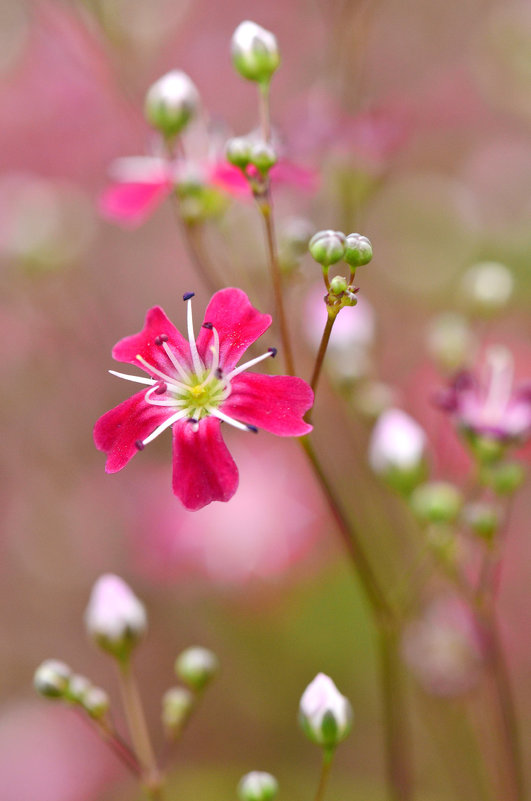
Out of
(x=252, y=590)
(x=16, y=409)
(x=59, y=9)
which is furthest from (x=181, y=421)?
(x=59, y=9)

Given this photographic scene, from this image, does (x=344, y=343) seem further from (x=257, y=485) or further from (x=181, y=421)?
(x=257, y=485)

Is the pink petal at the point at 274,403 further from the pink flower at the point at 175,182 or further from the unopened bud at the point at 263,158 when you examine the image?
the pink flower at the point at 175,182

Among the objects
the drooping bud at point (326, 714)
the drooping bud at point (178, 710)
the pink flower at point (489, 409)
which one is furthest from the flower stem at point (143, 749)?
the pink flower at point (489, 409)

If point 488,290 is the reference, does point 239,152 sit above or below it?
below

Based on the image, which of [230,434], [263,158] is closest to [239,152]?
[263,158]

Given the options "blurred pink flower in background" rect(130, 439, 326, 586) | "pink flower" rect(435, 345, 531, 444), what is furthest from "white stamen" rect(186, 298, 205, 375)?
"blurred pink flower in background" rect(130, 439, 326, 586)

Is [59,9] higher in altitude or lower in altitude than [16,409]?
higher

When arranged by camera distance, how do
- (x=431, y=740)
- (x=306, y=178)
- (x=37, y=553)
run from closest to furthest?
(x=306, y=178)
(x=431, y=740)
(x=37, y=553)

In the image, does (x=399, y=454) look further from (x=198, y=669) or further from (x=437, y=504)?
(x=198, y=669)

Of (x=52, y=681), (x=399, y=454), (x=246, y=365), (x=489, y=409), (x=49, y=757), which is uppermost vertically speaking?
(x=489, y=409)
